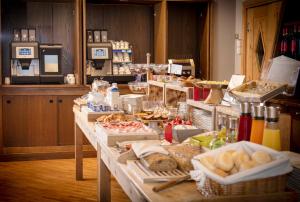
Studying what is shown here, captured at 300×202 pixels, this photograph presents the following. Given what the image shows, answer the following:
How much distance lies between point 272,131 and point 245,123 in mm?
167

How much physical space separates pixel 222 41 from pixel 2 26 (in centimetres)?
291

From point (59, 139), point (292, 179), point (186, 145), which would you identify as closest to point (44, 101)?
point (59, 139)

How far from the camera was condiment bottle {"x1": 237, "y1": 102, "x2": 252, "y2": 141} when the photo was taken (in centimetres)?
215

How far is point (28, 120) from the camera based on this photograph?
5898 mm

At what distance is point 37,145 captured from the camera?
5.95 m

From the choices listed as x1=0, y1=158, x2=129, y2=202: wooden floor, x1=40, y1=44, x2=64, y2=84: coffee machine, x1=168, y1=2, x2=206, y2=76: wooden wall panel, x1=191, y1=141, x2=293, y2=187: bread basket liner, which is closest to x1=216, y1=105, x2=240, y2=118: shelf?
x1=191, y1=141, x2=293, y2=187: bread basket liner

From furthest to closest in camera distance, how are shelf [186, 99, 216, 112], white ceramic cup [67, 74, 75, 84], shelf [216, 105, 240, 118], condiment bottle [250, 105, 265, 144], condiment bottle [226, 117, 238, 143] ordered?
white ceramic cup [67, 74, 75, 84], shelf [186, 99, 216, 112], shelf [216, 105, 240, 118], condiment bottle [226, 117, 238, 143], condiment bottle [250, 105, 265, 144]

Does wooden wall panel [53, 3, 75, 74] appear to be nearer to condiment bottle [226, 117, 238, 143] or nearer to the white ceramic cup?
the white ceramic cup

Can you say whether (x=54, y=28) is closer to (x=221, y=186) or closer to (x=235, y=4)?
(x=235, y=4)

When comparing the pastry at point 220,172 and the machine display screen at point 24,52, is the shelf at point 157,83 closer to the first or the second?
the machine display screen at point 24,52

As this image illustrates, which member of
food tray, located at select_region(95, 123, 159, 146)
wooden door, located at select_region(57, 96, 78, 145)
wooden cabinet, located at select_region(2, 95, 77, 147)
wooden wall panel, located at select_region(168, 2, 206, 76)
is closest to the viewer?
food tray, located at select_region(95, 123, 159, 146)

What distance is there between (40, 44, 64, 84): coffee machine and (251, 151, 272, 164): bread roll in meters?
4.51

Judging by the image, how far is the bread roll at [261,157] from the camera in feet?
5.86

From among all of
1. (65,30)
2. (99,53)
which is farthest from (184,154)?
(65,30)
